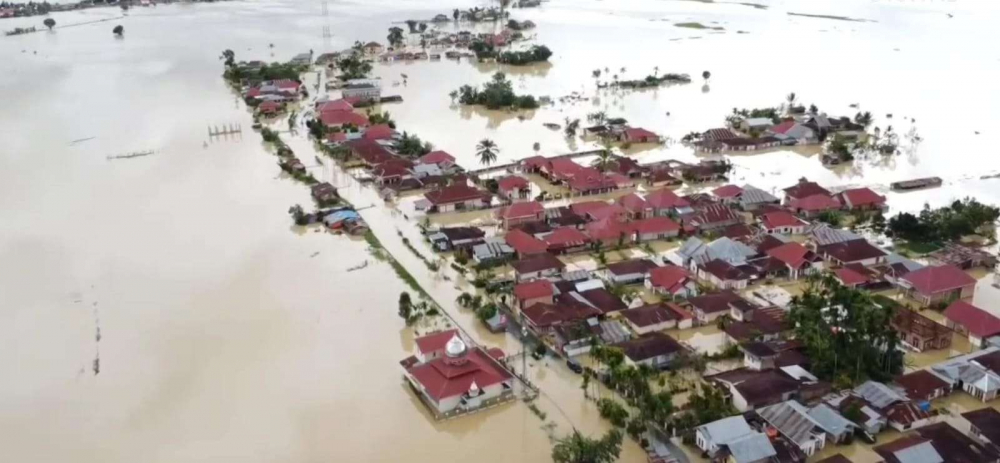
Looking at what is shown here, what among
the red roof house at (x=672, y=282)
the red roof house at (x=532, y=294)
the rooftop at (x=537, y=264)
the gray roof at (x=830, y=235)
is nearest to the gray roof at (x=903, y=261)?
the gray roof at (x=830, y=235)

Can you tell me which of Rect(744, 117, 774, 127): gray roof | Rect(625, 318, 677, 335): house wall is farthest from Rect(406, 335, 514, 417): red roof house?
Rect(744, 117, 774, 127): gray roof

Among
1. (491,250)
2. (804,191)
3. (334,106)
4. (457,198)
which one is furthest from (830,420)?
(334,106)

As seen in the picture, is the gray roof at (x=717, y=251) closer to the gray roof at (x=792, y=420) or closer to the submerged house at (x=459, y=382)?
the gray roof at (x=792, y=420)

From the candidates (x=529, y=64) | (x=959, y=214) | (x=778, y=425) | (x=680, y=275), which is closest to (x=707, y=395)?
Result: (x=778, y=425)

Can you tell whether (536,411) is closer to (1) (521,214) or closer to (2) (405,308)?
(2) (405,308)

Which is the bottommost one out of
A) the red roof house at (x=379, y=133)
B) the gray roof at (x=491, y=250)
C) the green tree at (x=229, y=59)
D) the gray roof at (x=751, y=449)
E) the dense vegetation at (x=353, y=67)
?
the gray roof at (x=751, y=449)

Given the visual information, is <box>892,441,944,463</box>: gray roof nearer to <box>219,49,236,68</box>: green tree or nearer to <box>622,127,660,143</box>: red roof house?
<box>622,127,660,143</box>: red roof house
